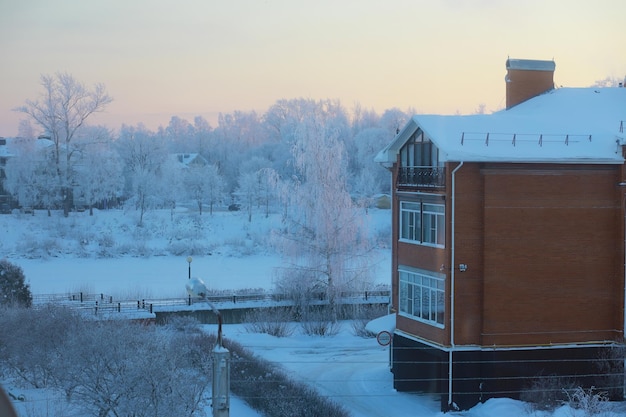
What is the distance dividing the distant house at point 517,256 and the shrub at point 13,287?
1165cm

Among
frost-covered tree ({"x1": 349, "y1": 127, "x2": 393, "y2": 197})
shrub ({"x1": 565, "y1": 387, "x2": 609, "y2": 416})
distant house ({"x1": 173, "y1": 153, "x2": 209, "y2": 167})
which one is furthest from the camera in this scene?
distant house ({"x1": 173, "y1": 153, "x2": 209, "y2": 167})

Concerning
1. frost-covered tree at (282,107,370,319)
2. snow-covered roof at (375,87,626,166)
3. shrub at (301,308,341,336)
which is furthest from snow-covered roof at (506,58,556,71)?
frost-covered tree at (282,107,370,319)

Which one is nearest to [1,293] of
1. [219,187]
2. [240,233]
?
[240,233]

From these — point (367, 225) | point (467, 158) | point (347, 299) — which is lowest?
point (347, 299)

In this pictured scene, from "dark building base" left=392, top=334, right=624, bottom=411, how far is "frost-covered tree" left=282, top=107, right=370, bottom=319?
13051mm

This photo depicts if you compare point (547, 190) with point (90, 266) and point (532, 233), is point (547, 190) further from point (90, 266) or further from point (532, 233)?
point (90, 266)

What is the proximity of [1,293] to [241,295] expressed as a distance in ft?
35.0

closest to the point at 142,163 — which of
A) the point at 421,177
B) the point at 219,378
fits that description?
the point at 421,177

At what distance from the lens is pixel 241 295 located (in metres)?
30.3

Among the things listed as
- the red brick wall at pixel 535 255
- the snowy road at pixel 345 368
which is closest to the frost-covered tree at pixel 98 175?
the snowy road at pixel 345 368

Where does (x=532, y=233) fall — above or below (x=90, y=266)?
above

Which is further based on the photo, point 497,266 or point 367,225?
point 367,225

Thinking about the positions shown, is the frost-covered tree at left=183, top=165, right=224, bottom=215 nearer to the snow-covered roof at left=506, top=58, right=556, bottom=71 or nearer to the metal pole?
the snow-covered roof at left=506, top=58, right=556, bottom=71

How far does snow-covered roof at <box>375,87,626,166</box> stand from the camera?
16188mm
